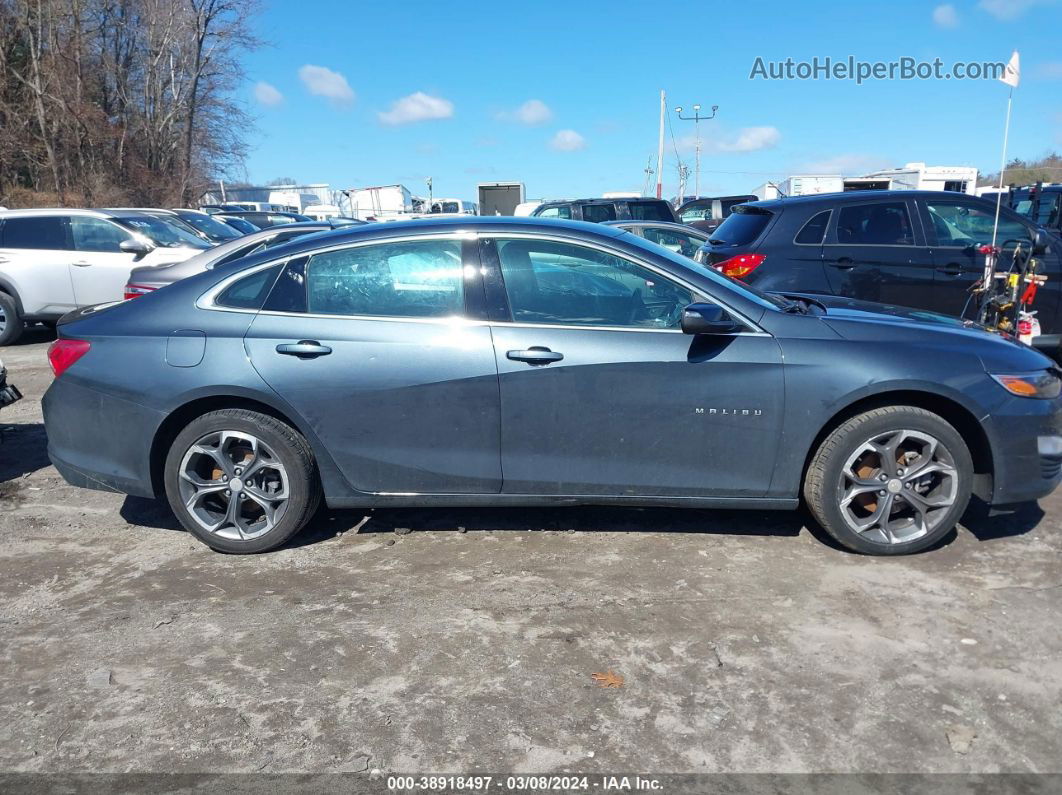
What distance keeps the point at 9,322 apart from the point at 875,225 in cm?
1043

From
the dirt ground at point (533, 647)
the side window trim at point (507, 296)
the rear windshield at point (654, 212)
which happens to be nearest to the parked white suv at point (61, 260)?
the dirt ground at point (533, 647)

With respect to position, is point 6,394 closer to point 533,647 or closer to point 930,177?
point 533,647

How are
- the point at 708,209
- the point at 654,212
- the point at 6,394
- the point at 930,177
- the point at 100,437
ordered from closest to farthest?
the point at 100,437
the point at 6,394
the point at 654,212
the point at 708,209
the point at 930,177

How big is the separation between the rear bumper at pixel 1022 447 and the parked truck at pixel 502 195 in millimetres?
33611

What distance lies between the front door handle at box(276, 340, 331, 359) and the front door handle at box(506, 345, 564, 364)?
918 mm

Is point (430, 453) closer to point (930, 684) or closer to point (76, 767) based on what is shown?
point (76, 767)

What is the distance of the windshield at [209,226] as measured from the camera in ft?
48.1

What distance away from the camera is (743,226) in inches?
305

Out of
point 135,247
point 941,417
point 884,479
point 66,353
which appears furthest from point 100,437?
point 135,247

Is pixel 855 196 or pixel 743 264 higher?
pixel 855 196

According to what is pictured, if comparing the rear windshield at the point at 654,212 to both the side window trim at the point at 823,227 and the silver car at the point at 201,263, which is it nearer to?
the side window trim at the point at 823,227

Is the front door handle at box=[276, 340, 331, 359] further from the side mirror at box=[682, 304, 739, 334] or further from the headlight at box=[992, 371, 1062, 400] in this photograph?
the headlight at box=[992, 371, 1062, 400]

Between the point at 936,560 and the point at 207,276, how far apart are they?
3949 millimetres

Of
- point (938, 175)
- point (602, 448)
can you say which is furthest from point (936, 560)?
point (938, 175)
